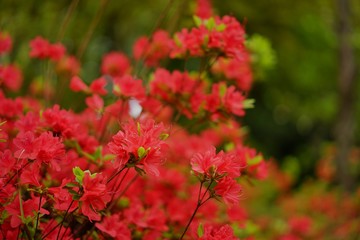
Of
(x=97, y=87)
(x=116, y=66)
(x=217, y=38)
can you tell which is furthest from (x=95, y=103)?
(x=116, y=66)

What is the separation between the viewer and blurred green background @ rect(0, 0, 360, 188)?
9.93ft

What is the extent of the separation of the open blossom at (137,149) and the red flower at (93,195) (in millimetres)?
59

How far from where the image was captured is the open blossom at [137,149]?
1.08 m

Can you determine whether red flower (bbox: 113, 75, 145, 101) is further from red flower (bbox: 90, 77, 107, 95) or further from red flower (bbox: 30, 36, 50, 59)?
red flower (bbox: 30, 36, 50, 59)

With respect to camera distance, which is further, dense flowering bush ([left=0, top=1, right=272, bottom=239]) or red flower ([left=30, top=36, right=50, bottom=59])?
red flower ([left=30, top=36, right=50, bottom=59])

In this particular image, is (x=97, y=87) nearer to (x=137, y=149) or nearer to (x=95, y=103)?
(x=95, y=103)

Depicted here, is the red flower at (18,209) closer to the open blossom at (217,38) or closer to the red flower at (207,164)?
the red flower at (207,164)

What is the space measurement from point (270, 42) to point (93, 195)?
333cm

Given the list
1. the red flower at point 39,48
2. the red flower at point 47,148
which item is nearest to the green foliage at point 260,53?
the red flower at point 39,48

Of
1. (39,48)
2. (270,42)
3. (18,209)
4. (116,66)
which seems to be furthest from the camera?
(270,42)

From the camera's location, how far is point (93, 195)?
3.56ft

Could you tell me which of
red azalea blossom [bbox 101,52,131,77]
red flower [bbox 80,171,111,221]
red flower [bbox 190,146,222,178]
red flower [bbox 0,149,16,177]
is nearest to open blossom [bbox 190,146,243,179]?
red flower [bbox 190,146,222,178]

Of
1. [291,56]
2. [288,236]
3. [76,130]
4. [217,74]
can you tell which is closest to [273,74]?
[291,56]

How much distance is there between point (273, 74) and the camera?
25.0ft
